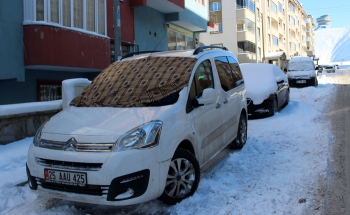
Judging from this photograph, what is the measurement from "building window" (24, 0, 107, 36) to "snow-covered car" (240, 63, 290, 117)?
547cm

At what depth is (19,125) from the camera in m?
6.59

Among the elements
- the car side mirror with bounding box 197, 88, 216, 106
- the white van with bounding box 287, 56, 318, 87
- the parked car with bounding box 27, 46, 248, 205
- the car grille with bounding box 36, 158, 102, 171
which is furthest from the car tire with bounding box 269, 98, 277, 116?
the white van with bounding box 287, 56, 318, 87

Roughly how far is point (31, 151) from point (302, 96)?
1315 cm

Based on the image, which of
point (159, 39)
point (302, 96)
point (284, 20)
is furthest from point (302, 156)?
point (284, 20)

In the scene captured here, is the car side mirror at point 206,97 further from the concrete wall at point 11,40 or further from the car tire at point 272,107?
the concrete wall at point 11,40

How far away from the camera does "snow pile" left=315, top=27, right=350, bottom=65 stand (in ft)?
463

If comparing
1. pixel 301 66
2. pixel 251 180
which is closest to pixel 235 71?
pixel 251 180

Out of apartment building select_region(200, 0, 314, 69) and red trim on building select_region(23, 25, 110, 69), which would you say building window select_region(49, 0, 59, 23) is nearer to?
red trim on building select_region(23, 25, 110, 69)

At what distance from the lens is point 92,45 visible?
10.7 metres

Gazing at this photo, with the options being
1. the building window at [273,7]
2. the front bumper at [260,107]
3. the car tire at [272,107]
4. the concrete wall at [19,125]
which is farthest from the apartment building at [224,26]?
the concrete wall at [19,125]

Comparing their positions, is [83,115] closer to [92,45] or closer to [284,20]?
[92,45]

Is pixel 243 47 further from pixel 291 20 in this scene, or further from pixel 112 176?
pixel 112 176

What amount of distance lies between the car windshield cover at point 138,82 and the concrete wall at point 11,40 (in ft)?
14.9

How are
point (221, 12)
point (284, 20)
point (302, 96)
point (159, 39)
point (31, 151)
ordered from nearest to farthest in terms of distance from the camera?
point (31, 151), point (302, 96), point (159, 39), point (221, 12), point (284, 20)
